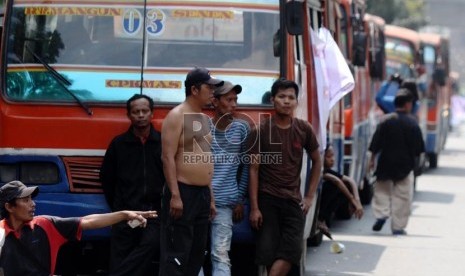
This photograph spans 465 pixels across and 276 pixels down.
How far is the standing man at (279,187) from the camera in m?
9.80

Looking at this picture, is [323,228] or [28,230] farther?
[323,228]

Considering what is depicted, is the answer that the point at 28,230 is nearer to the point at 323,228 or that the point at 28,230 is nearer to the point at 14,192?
the point at 14,192

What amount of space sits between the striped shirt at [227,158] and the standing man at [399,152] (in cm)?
572

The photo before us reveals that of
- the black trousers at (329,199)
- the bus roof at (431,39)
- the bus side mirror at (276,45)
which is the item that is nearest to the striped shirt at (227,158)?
→ the bus side mirror at (276,45)

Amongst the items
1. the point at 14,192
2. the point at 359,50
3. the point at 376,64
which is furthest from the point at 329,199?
the point at 376,64

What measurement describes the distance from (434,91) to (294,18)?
19.6 meters

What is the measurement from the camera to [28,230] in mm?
7820

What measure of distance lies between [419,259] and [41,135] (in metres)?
4.70

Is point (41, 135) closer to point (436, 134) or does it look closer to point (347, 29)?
point (347, 29)

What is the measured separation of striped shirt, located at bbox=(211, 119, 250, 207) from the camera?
31.7 ft

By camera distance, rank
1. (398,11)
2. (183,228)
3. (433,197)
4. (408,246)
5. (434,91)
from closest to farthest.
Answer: (183,228) → (408,246) → (433,197) → (434,91) → (398,11)

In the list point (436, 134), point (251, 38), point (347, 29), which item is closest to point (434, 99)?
point (436, 134)

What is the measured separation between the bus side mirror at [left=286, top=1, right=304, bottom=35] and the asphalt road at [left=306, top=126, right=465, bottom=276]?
286 centimetres

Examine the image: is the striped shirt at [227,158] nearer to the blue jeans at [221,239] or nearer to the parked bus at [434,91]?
the blue jeans at [221,239]
